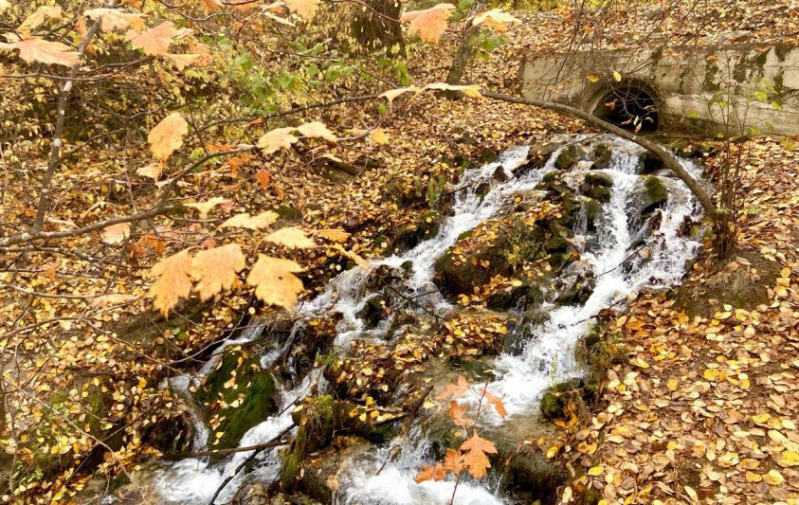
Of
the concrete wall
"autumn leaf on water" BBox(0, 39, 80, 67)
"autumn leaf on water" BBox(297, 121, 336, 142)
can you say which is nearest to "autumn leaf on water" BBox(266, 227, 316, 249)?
"autumn leaf on water" BBox(297, 121, 336, 142)

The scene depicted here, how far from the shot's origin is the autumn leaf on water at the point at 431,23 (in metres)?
2.16

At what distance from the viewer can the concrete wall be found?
8359mm

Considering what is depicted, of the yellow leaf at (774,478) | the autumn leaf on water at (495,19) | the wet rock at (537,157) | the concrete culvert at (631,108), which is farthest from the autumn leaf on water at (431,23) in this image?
the concrete culvert at (631,108)

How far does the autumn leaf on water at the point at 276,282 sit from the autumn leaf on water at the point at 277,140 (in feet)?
2.09

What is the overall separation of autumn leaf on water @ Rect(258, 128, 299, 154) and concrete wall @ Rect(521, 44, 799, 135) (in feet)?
22.2

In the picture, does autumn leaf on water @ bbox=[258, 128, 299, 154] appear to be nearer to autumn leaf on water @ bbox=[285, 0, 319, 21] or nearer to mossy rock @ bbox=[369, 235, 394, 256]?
autumn leaf on water @ bbox=[285, 0, 319, 21]

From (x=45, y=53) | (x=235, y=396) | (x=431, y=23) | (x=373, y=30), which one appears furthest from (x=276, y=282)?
(x=373, y=30)

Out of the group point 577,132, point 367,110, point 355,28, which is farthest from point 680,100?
point 355,28

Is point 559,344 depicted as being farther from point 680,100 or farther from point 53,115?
point 53,115

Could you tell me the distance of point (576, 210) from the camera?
7.62 meters

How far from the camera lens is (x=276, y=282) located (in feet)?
4.54

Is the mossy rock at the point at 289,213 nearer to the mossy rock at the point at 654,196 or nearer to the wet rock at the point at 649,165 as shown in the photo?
the mossy rock at the point at 654,196

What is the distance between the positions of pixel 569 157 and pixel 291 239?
868 centimetres

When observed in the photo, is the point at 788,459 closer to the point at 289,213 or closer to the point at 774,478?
the point at 774,478
